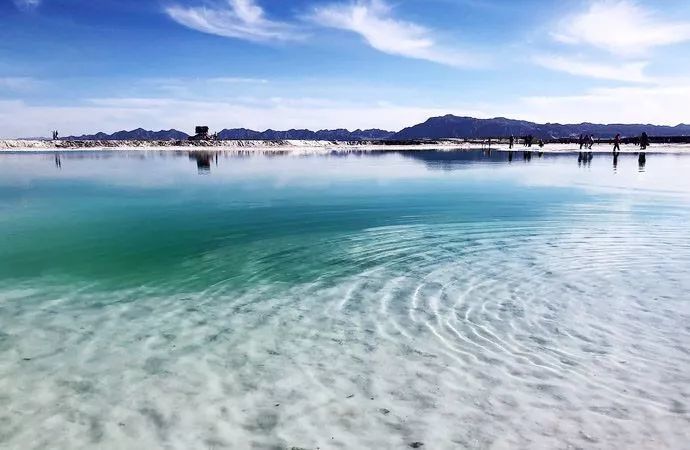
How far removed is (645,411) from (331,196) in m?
19.1

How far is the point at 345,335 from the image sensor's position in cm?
738

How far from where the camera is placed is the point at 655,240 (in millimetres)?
13438

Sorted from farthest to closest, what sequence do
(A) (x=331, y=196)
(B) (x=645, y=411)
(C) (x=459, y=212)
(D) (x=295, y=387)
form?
(A) (x=331, y=196) → (C) (x=459, y=212) → (D) (x=295, y=387) → (B) (x=645, y=411)

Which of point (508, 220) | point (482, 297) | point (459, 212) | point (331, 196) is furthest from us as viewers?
point (331, 196)

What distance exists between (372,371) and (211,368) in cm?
216

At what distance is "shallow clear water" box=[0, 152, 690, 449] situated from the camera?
5.14 meters

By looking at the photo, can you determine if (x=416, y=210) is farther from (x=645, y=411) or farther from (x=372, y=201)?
(x=645, y=411)

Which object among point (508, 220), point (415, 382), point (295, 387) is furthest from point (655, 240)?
point (295, 387)

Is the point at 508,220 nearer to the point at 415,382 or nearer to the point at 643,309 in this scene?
the point at 643,309

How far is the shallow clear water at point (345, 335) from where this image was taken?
16.9ft

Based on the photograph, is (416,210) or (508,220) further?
(416,210)

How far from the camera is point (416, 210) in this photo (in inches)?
758

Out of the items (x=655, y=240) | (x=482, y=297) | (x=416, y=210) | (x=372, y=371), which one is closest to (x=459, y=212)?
(x=416, y=210)

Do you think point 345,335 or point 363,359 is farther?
point 345,335
